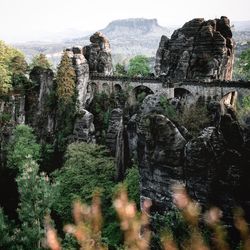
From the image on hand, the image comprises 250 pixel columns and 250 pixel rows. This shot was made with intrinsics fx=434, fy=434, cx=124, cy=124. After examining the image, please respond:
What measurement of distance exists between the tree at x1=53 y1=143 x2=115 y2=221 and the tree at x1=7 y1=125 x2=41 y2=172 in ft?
19.2

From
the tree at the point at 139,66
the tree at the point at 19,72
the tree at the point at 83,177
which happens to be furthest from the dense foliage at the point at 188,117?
the tree at the point at 139,66

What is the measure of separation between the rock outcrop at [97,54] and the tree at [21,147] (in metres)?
12.5

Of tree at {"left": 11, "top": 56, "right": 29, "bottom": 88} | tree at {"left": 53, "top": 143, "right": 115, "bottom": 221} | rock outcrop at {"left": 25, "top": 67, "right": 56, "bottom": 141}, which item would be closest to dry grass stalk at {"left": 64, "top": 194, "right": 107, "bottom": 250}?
tree at {"left": 53, "top": 143, "right": 115, "bottom": 221}

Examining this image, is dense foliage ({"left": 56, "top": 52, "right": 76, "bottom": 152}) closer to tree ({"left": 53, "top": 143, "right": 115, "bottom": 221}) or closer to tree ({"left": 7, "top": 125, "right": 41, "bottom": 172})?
tree ({"left": 7, "top": 125, "right": 41, "bottom": 172})

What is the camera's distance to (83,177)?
115ft

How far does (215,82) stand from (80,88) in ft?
50.6

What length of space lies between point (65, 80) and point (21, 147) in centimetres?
894

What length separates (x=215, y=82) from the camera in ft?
140

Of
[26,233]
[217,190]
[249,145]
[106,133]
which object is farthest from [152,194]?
[106,133]

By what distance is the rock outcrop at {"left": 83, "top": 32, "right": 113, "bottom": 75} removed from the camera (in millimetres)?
53750

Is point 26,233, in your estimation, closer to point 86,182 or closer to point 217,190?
point 86,182

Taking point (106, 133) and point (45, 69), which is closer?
point (106, 133)

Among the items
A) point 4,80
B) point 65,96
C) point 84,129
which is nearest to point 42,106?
point 65,96

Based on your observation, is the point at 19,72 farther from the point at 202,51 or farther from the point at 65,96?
the point at 202,51
